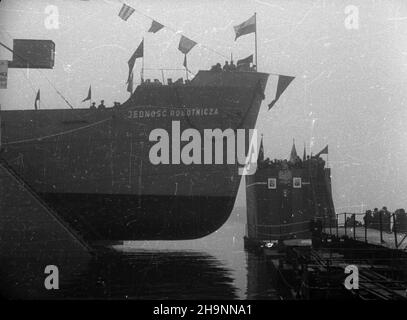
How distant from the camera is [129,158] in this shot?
16.7 meters

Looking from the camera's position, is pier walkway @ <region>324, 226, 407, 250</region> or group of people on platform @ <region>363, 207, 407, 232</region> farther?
group of people on platform @ <region>363, 207, 407, 232</region>

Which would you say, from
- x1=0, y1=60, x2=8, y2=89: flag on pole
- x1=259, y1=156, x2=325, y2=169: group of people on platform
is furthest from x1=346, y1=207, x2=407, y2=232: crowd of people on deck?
x1=0, y1=60, x2=8, y2=89: flag on pole

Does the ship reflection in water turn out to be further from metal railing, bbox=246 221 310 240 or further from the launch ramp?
metal railing, bbox=246 221 310 240

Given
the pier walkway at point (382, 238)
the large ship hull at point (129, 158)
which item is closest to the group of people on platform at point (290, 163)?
the large ship hull at point (129, 158)

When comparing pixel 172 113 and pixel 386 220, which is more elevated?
pixel 172 113

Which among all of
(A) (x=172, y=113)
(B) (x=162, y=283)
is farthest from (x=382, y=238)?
(A) (x=172, y=113)

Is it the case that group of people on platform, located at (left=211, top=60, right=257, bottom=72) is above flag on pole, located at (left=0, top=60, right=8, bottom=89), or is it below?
above

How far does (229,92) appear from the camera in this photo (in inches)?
666

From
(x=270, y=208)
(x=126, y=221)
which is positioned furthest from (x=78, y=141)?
(x=270, y=208)

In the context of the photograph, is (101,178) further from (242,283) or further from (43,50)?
(43,50)

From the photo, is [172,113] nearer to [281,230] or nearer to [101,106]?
[101,106]

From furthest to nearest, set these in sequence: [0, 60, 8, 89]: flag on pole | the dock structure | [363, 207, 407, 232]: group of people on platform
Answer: [363, 207, 407, 232]: group of people on platform, the dock structure, [0, 60, 8, 89]: flag on pole

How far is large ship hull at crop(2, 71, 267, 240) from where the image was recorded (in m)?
15.4
